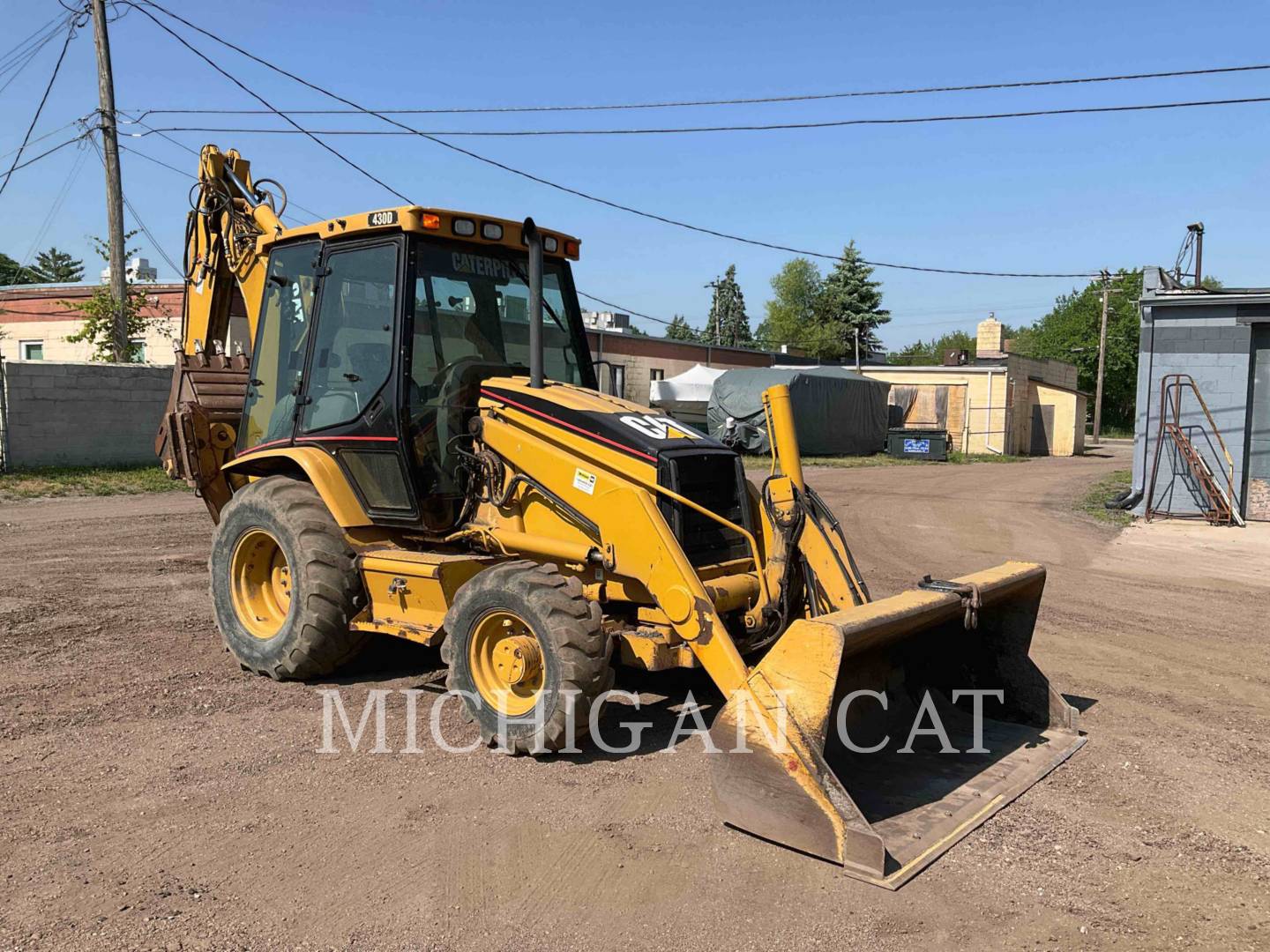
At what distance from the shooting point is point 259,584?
6.55 m

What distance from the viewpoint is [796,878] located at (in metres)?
3.74

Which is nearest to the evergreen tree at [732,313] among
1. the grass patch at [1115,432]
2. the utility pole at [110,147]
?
the grass patch at [1115,432]

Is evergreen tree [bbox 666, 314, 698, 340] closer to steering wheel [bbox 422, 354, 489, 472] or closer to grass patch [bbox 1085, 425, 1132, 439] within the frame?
grass patch [bbox 1085, 425, 1132, 439]

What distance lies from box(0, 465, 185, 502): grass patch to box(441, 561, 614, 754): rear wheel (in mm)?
12603

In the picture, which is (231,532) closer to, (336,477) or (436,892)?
(336,477)

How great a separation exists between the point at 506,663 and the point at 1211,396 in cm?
A: 1480

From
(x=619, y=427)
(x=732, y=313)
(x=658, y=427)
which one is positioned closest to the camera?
(x=619, y=427)

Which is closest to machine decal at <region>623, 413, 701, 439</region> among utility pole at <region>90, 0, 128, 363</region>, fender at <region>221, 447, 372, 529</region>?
fender at <region>221, 447, 372, 529</region>

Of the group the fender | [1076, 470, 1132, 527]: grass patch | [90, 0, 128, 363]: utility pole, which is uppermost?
[90, 0, 128, 363]: utility pole

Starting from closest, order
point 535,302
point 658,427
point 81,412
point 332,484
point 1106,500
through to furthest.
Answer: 1. point 658,427
2. point 535,302
3. point 332,484
4. point 81,412
5. point 1106,500

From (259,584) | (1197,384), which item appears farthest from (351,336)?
(1197,384)

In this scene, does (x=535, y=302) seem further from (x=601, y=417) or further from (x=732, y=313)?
(x=732, y=313)

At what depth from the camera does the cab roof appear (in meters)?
5.65

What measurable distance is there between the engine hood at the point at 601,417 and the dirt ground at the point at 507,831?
1.55m
